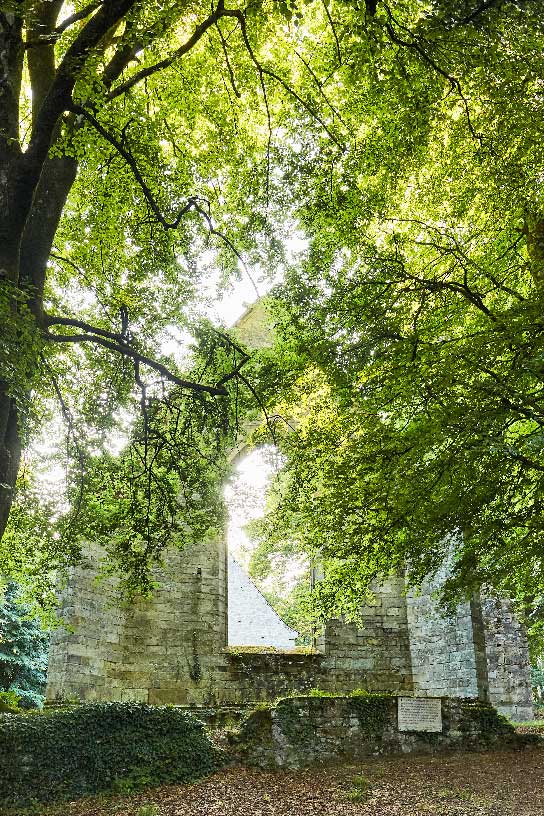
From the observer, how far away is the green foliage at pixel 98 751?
7305mm

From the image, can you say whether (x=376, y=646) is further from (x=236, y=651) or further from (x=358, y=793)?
(x=358, y=793)

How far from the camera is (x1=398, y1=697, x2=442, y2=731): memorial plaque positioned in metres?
9.73

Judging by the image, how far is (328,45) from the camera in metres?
7.93

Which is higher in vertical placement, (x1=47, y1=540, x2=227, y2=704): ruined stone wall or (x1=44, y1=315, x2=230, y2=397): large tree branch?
(x1=44, y1=315, x2=230, y2=397): large tree branch

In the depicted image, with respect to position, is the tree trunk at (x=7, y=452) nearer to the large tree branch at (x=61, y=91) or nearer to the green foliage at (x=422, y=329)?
the large tree branch at (x=61, y=91)

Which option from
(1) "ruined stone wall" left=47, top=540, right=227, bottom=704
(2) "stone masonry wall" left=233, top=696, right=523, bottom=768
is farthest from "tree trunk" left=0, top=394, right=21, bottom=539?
(1) "ruined stone wall" left=47, top=540, right=227, bottom=704

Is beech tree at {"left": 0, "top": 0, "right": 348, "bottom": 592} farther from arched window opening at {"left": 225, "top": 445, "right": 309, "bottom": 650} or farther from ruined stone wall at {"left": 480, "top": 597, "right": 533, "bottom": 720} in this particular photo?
ruined stone wall at {"left": 480, "top": 597, "right": 533, "bottom": 720}

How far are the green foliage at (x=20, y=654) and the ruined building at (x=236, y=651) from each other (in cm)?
486

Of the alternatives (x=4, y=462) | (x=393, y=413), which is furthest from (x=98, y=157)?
(x=393, y=413)

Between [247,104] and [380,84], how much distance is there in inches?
123

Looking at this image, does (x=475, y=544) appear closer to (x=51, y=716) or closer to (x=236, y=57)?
(x=51, y=716)

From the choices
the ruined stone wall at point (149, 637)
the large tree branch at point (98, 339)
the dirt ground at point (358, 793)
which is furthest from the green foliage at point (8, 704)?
the large tree branch at point (98, 339)

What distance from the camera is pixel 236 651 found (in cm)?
1254

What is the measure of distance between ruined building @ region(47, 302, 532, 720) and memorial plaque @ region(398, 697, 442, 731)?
5.72 ft
